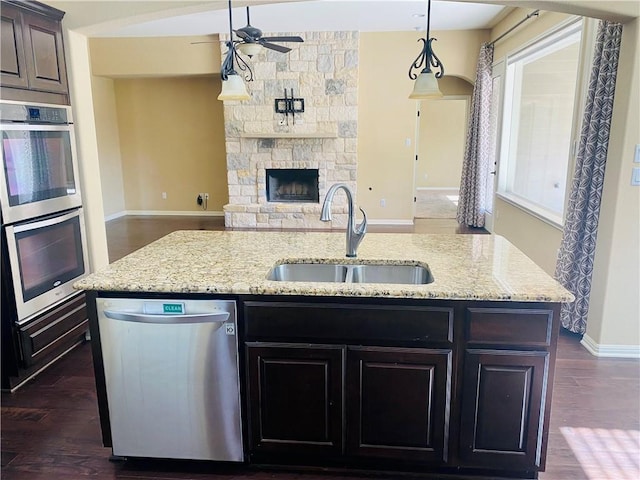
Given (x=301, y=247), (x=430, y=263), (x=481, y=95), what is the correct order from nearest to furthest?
(x=430, y=263) → (x=301, y=247) → (x=481, y=95)

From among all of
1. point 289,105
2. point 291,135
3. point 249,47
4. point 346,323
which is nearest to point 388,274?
point 346,323

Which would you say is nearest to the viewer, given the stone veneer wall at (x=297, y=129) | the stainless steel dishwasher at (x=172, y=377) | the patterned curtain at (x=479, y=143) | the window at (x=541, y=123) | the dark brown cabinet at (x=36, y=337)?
the stainless steel dishwasher at (x=172, y=377)

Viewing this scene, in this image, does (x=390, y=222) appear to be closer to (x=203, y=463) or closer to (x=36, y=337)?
(x=36, y=337)

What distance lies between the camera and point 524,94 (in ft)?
18.9

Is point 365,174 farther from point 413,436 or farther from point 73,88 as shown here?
point 413,436

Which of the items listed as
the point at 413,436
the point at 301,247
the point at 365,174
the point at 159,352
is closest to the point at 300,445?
the point at 413,436

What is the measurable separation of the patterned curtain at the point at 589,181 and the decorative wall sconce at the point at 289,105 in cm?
456

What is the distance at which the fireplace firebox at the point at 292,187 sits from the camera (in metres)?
7.54

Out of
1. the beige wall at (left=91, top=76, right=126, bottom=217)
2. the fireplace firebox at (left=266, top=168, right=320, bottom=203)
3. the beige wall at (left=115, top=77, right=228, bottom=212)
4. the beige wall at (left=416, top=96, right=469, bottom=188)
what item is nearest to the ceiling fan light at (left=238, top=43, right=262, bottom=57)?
the fireplace firebox at (left=266, top=168, right=320, bottom=203)

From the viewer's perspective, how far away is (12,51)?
8.36 ft

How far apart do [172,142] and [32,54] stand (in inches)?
231

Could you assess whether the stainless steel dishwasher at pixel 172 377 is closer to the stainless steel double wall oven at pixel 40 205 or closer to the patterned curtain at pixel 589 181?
the stainless steel double wall oven at pixel 40 205

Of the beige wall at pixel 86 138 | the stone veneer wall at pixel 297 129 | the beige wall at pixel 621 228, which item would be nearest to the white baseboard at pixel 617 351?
the beige wall at pixel 621 228

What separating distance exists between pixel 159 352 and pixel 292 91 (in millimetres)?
5829
